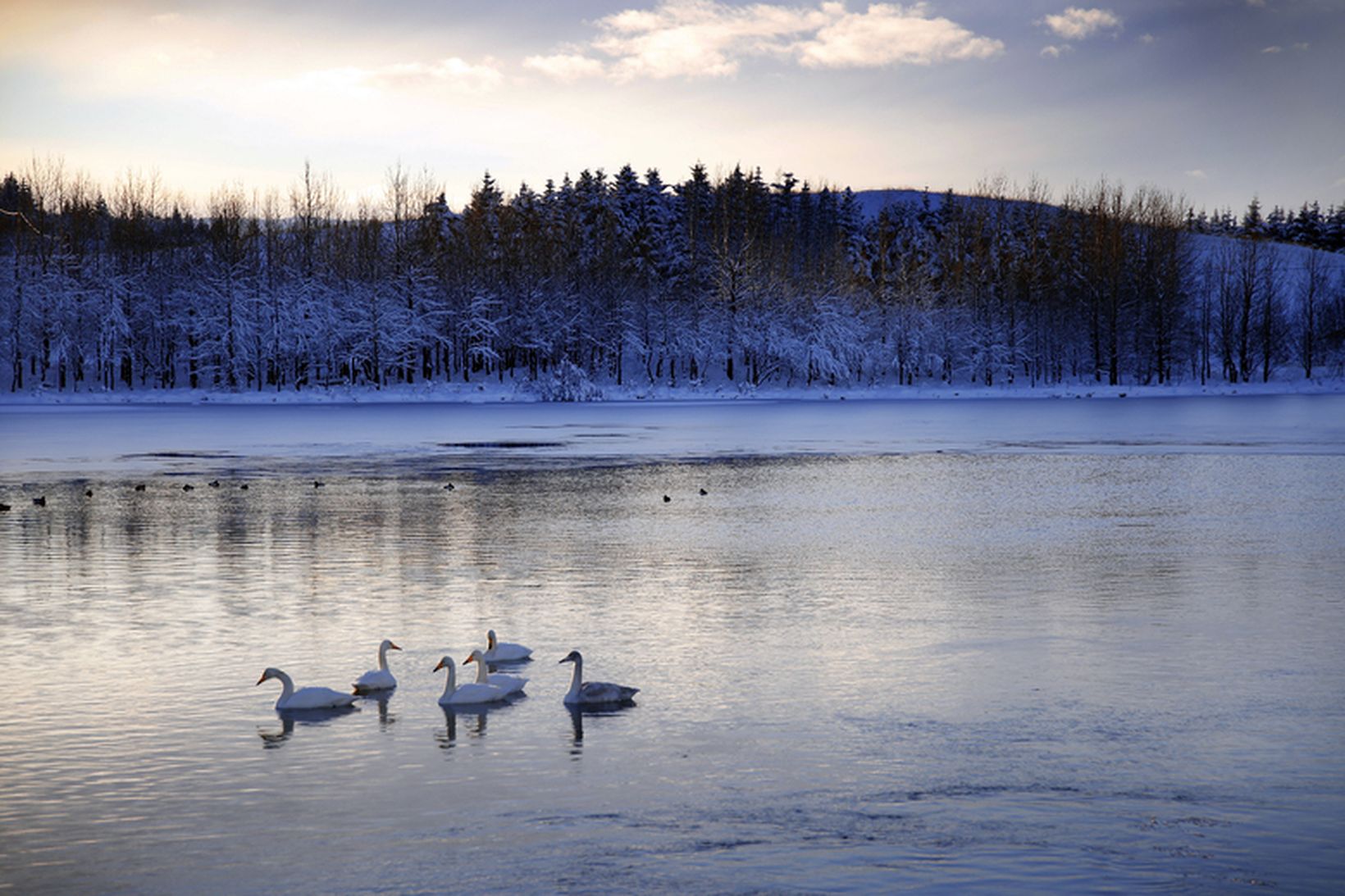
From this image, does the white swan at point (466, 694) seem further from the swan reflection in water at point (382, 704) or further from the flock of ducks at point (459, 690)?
the swan reflection in water at point (382, 704)

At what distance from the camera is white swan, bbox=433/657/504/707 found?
1145 centimetres

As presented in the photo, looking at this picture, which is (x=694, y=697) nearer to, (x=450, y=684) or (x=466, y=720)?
(x=466, y=720)

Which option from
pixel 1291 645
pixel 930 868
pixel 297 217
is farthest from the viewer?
pixel 297 217

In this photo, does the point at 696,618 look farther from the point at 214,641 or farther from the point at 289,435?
the point at 289,435

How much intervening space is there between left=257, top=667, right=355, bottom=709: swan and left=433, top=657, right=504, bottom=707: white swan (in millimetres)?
845

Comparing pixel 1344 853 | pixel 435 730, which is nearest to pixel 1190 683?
pixel 1344 853

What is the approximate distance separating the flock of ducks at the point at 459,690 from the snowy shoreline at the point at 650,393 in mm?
78923

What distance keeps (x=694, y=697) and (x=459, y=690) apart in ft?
6.64

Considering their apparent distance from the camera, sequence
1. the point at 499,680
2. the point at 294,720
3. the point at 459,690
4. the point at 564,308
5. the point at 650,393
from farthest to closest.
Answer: the point at 564,308 < the point at 650,393 < the point at 499,680 < the point at 459,690 < the point at 294,720

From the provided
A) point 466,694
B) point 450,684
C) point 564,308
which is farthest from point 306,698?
point 564,308

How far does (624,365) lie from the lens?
115m

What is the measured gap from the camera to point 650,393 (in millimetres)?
96875

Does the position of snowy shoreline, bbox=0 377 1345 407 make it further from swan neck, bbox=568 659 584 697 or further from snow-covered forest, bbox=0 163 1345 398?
swan neck, bbox=568 659 584 697

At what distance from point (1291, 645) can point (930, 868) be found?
733 centimetres
